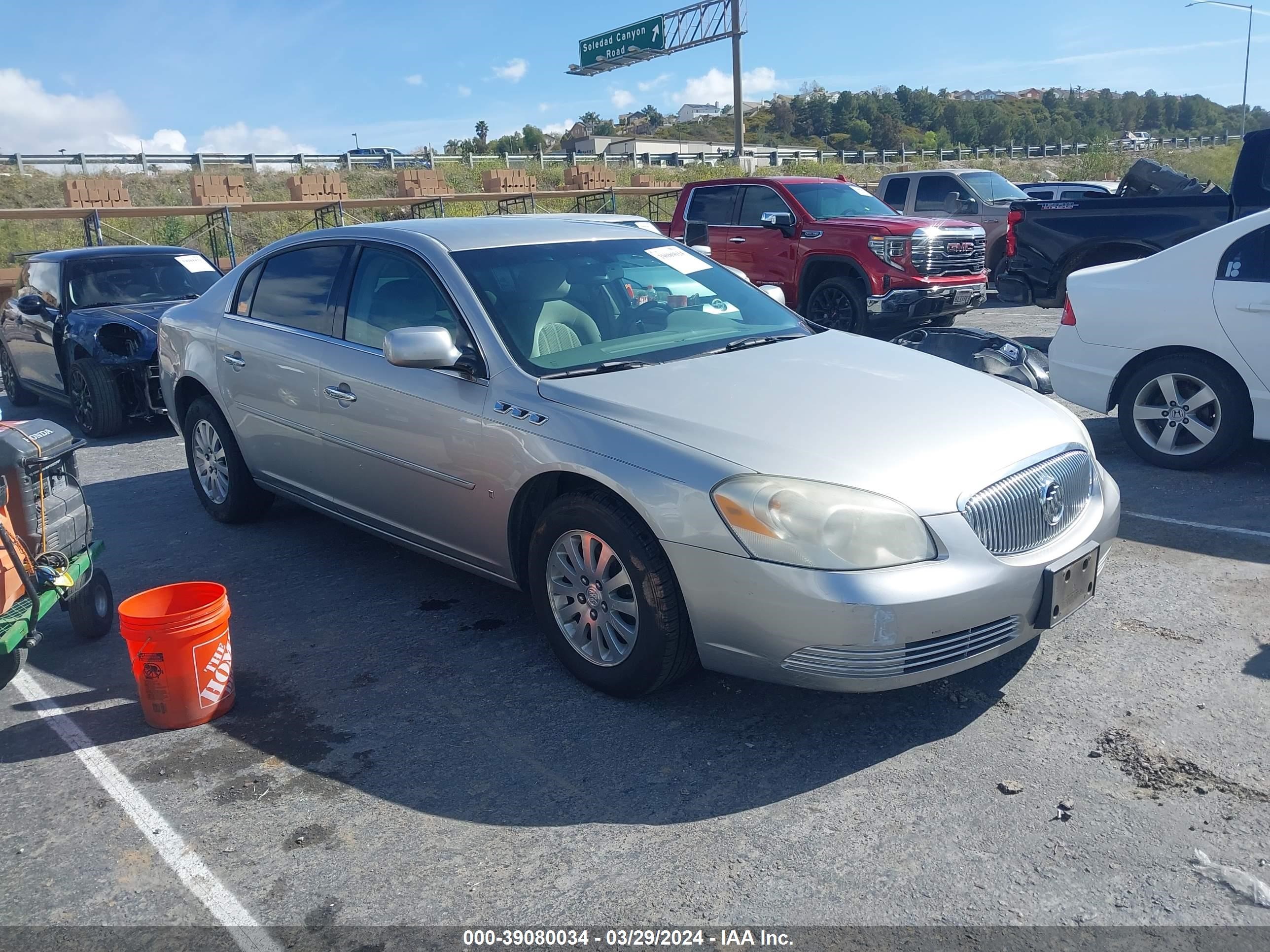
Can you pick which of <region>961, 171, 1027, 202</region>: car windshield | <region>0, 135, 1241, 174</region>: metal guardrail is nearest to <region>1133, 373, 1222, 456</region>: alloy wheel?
<region>961, 171, 1027, 202</region>: car windshield

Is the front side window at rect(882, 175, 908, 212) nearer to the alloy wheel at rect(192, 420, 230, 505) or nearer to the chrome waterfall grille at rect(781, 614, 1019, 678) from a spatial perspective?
the alloy wheel at rect(192, 420, 230, 505)

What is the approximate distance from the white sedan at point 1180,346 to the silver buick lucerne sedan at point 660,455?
2.50 m

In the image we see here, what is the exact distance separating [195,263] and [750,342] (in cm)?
714

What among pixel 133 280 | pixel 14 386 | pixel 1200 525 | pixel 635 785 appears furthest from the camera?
pixel 14 386

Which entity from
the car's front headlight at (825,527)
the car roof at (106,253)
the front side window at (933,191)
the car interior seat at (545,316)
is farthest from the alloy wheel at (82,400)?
the front side window at (933,191)

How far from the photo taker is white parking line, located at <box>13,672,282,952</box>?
8.60 ft

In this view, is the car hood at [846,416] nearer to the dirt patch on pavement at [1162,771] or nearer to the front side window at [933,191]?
the dirt patch on pavement at [1162,771]

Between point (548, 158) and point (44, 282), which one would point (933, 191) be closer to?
point (44, 282)

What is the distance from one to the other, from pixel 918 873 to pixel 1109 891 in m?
0.46

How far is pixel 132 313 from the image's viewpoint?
28.7 ft

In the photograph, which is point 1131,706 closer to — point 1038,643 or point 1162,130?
point 1038,643

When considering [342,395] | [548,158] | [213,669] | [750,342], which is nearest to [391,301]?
[342,395]

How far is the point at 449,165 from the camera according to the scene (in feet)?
155

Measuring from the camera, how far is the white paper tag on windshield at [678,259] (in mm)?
4926
